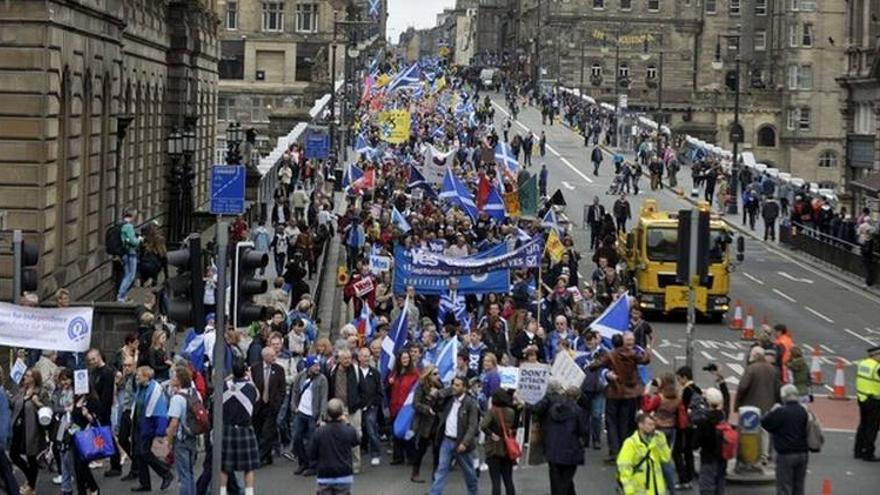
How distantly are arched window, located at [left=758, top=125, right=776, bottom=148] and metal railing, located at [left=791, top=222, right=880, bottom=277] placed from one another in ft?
295

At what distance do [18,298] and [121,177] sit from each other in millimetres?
17379

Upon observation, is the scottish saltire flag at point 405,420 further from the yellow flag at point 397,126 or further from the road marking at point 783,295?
the yellow flag at point 397,126

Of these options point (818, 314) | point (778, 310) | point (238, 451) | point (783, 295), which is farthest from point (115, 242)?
point (783, 295)

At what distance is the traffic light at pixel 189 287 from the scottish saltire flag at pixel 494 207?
30.1 metres

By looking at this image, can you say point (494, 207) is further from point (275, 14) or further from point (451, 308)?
point (275, 14)

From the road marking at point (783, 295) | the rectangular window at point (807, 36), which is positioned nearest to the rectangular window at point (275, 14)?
the rectangular window at point (807, 36)

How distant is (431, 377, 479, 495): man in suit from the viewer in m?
21.3

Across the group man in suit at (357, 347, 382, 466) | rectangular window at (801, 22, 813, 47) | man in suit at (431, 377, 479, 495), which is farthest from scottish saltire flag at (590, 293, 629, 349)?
rectangular window at (801, 22, 813, 47)

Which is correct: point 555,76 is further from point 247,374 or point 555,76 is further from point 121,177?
point 247,374

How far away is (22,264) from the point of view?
71.7ft

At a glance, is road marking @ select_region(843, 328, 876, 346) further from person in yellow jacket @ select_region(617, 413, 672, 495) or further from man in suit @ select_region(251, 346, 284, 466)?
person in yellow jacket @ select_region(617, 413, 672, 495)

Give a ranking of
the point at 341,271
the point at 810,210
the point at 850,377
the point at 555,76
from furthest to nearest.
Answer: the point at 555,76 → the point at 810,210 → the point at 341,271 → the point at 850,377

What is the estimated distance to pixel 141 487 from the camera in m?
22.1

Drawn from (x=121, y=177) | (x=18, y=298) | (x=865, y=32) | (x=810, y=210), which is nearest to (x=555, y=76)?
(x=865, y=32)
